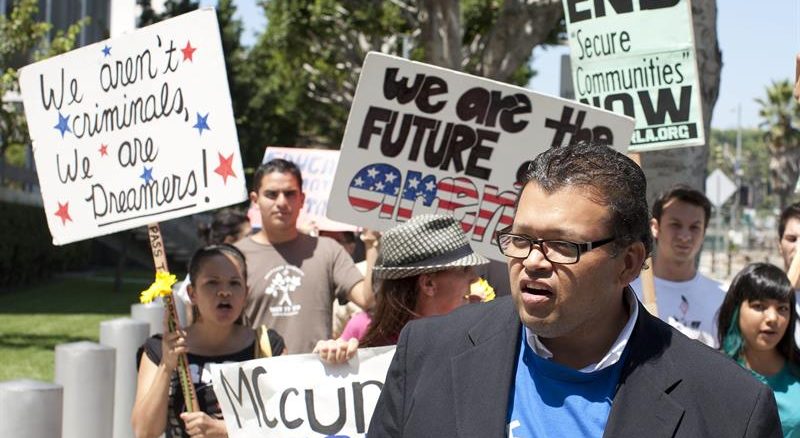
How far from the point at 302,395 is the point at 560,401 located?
1.84m

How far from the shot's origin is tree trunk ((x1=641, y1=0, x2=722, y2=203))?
781 cm

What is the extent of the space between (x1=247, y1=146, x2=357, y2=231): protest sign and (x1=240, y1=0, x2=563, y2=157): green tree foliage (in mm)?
6894

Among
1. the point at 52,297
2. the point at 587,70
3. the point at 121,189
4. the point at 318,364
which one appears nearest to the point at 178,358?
the point at 318,364

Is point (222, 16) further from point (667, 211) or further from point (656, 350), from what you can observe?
point (656, 350)

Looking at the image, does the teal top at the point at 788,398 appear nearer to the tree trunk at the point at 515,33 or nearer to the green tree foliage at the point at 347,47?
the green tree foliage at the point at 347,47

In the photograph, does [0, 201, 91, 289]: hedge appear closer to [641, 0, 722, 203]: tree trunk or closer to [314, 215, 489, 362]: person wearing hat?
[641, 0, 722, 203]: tree trunk

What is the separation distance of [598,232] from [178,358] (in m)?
2.43

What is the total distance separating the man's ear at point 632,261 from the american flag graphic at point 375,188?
2642 millimetres

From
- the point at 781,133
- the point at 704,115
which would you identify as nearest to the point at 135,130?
the point at 704,115

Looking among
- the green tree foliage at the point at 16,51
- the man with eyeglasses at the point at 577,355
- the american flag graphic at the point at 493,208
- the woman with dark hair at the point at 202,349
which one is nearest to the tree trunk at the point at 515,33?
the green tree foliage at the point at 16,51

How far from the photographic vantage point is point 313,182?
1044cm

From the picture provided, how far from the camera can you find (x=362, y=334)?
180 inches

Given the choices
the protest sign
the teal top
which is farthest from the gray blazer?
the protest sign

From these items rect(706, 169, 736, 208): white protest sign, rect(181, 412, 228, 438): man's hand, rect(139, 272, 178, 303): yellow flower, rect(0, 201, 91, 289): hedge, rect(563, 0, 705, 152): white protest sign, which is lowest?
rect(181, 412, 228, 438): man's hand
